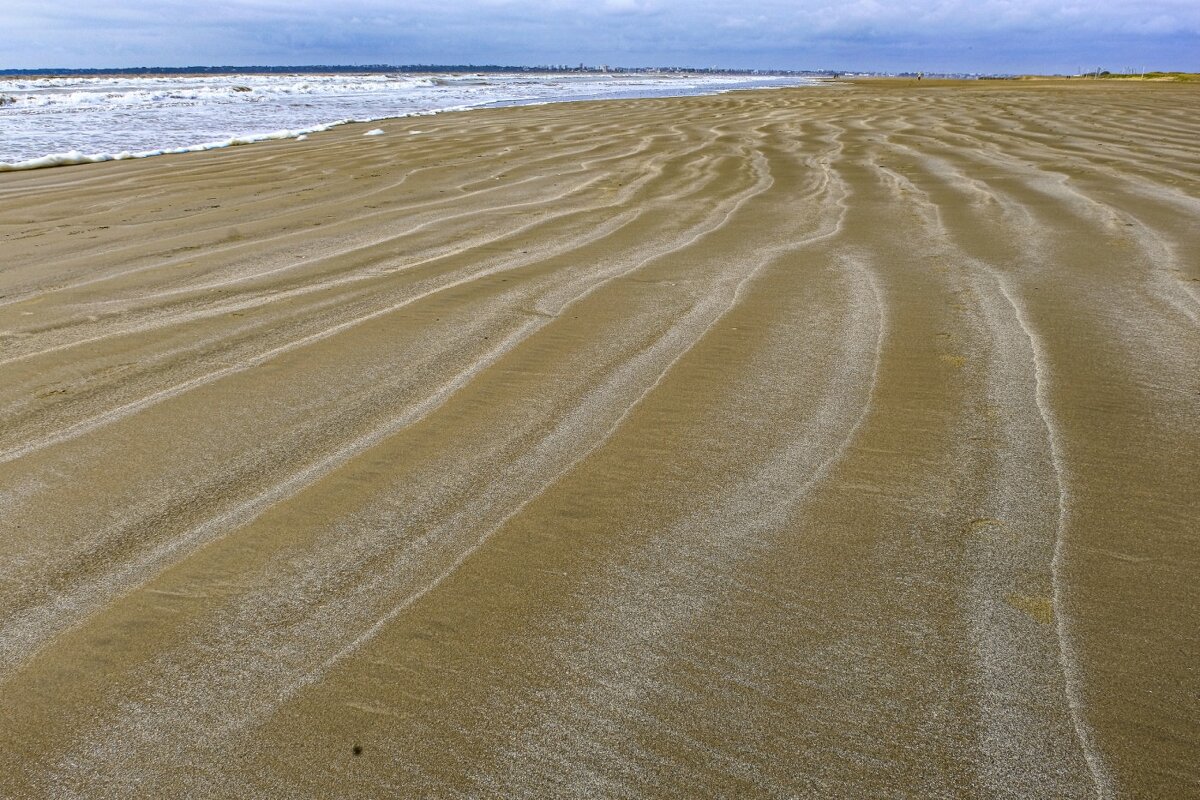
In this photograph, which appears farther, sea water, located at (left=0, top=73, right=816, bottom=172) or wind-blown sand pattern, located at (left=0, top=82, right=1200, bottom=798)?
sea water, located at (left=0, top=73, right=816, bottom=172)

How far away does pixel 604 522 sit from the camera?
1.73m

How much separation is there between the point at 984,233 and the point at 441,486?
3445mm

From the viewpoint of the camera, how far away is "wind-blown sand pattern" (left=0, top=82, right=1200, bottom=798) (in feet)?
3.91

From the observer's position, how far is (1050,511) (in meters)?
1.74

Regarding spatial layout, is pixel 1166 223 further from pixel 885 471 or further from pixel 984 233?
pixel 885 471

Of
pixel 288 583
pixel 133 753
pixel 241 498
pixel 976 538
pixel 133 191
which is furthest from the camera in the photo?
pixel 133 191

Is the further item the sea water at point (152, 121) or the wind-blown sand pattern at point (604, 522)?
the sea water at point (152, 121)

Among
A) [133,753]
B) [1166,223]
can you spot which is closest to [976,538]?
[133,753]

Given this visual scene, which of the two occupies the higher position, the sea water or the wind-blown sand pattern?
the wind-blown sand pattern

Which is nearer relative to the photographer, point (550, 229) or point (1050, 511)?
point (1050, 511)

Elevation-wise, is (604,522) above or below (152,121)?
above

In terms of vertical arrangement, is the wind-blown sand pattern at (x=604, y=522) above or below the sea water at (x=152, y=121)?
above

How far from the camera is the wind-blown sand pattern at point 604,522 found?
1192mm

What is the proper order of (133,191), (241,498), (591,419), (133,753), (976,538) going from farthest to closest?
(133,191)
(591,419)
(241,498)
(976,538)
(133,753)
